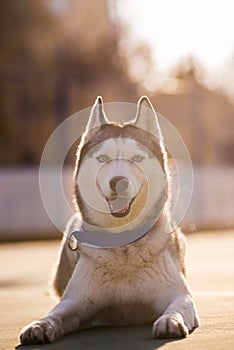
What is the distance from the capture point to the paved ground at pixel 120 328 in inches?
221

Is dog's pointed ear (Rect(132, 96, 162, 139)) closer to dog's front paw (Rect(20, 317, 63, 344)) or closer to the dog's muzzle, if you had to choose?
the dog's muzzle

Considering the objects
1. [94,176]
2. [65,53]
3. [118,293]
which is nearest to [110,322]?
[118,293]

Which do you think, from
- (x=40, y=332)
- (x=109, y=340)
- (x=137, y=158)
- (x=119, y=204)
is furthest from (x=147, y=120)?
(x=40, y=332)

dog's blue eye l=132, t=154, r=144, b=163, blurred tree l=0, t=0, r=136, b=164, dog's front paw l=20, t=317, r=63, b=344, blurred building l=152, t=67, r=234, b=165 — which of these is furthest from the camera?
blurred tree l=0, t=0, r=136, b=164

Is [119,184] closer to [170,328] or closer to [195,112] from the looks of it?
[170,328]

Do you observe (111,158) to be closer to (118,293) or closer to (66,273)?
(118,293)

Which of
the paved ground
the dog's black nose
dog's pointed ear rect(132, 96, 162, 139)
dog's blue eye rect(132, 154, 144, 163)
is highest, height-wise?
dog's pointed ear rect(132, 96, 162, 139)

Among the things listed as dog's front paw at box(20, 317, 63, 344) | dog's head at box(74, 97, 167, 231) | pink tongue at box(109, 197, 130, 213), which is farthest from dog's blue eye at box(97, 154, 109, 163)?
dog's front paw at box(20, 317, 63, 344)

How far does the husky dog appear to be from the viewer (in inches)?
256

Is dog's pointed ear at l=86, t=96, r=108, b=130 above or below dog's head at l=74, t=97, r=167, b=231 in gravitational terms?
above

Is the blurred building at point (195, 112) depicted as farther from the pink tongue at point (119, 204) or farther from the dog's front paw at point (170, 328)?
the dog's front paw at point (170, 328)

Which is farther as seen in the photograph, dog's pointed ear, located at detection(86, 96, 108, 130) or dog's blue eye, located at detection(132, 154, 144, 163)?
dog's pointed ear, located at detection(86, 96, 108, 130)

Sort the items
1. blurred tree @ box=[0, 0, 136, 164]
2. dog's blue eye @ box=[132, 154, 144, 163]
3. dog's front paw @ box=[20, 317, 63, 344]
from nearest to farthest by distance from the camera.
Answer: dog's front paw @ box=[20, 317, 63, 344], dog's blue eye @ box=[132, 154, 144, 163], blurred tree @ box=[0, 0, 136, 164]

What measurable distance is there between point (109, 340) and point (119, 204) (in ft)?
3.68
